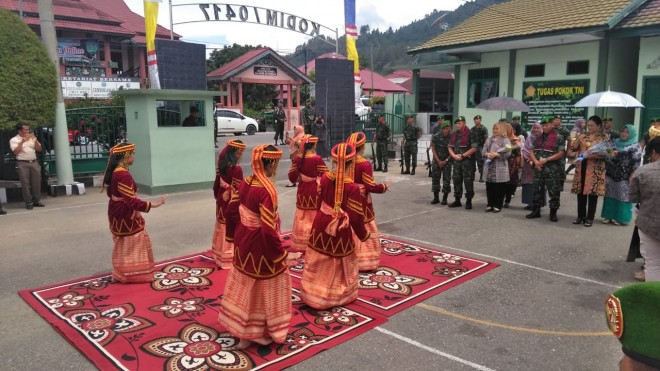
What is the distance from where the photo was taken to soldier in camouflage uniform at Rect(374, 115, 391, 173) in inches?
575

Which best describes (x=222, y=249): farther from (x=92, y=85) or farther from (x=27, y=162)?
(x=92, y=85)

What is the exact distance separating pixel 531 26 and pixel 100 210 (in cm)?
1317

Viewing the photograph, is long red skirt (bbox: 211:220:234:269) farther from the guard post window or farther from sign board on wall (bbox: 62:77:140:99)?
sign board on wall (bbox: 62:77:140:99)

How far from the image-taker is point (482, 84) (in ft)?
58.0

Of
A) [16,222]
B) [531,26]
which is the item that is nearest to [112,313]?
[16,222]

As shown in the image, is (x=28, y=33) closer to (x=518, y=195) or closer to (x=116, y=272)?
(x=116, y=272)

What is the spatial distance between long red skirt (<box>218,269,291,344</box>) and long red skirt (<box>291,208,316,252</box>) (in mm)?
2792

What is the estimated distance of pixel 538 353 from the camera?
4.11 meters

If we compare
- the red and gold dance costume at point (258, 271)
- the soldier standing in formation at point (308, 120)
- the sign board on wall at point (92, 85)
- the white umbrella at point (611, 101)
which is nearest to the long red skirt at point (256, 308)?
the red and gold dance costume at point (258, 271)

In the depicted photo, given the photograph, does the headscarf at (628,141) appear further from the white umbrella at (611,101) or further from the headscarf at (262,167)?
the headscarf at (262,167)

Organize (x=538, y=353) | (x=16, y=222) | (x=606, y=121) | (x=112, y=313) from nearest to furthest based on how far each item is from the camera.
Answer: (x=538, y=353) < (x=112, y=313) < (x=16, y=222) < (x=606, y=121)

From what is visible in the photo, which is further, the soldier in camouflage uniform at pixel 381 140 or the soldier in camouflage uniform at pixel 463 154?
the soldier in camouflage uniform at pixel 381 140

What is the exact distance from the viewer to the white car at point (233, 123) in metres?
27.3

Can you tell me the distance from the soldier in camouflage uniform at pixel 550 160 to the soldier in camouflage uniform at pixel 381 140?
20.7ft
